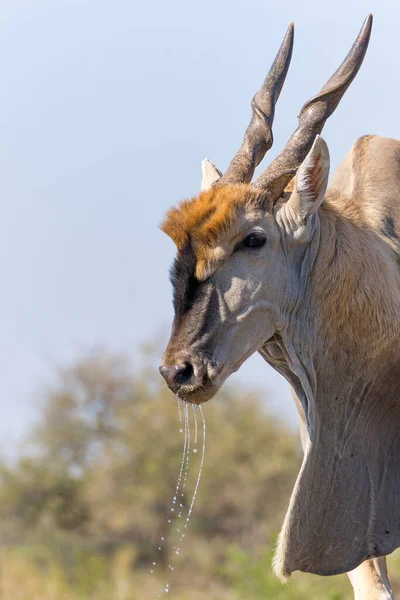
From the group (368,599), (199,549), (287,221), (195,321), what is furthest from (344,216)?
(199,549)

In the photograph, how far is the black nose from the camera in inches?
159

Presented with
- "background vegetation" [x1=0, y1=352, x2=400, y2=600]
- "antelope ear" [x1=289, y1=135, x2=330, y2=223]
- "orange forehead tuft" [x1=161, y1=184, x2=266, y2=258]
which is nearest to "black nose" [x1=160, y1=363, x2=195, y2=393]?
"orange forehead tuft" [x1=161, y1=184, x2=266, y2=258]

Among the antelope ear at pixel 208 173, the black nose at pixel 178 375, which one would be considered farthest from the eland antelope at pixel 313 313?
the antelope ear at pixel 208 173

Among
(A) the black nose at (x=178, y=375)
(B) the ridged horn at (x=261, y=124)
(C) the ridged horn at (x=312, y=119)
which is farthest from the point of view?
(B) the ridged horn at (x=261, y=124)

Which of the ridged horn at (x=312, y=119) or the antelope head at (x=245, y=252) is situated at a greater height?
the ridged horn at (x=312, y=119)

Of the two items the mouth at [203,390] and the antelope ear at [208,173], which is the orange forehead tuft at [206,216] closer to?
the mouth at [203,390]

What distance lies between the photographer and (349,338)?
4.48m

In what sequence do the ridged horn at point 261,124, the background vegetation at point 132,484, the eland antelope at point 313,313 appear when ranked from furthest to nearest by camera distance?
the background vegetation at point 132,484, the ridged horn at point 261,124, the eland antelope at point 313,313

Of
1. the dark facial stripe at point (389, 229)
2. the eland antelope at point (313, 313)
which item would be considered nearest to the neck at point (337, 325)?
the eland antelope at point (313, 313)

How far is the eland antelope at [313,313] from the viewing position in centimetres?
417

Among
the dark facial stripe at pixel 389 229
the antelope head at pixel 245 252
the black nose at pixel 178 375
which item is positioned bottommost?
the dark facial stripe at pixel 389 229

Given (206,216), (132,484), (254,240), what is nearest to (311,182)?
(254,240)

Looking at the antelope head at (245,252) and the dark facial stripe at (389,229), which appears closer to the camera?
the antelope head at (245,252)

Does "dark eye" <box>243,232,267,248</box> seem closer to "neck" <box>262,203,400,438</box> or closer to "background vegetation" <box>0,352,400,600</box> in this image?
"neck" <box>262,203,400,438</box>
